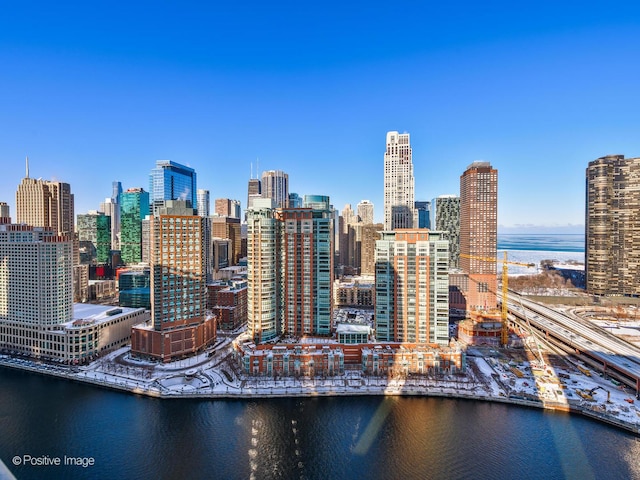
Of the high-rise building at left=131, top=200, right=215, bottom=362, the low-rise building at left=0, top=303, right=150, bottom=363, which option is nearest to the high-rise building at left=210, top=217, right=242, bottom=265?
the low-rise building at left=0, top=303, right=150, bottom=363

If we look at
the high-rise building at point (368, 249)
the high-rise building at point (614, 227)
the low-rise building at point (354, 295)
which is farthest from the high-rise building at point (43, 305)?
the high-rise building at point (614, 227)

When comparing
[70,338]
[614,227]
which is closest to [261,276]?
[70,338]

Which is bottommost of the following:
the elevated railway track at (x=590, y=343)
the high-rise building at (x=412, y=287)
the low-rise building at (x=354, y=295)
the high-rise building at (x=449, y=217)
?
the elevated railway track at (x=590, y=343)

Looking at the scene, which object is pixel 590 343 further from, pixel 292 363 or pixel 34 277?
pixel 34 277

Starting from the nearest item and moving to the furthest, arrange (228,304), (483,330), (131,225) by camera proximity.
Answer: (483,330) → (228,304) → (131,225)

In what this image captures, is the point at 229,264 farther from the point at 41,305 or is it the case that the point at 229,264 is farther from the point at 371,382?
the point at 371,382

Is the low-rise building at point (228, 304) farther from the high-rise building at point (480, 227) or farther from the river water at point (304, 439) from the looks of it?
the high-rise building at point (480, 227)
